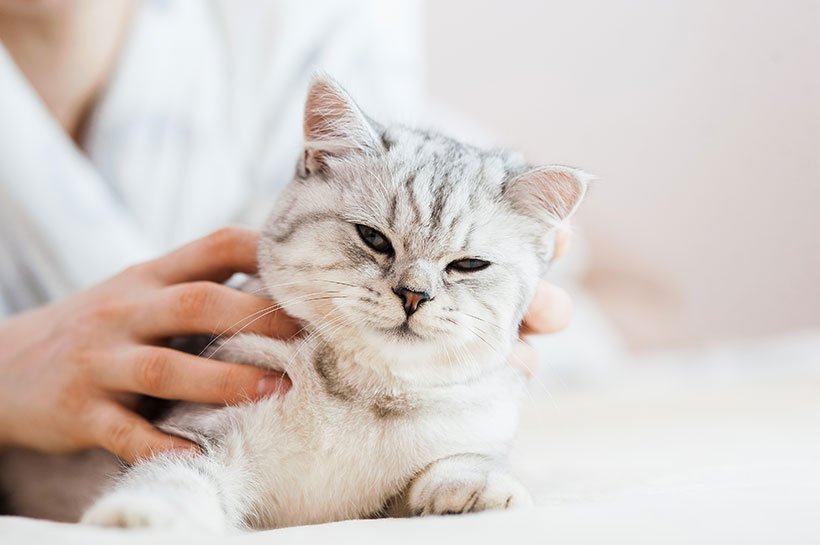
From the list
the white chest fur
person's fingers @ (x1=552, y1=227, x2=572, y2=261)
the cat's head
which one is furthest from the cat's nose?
person's fingers @ (x1=552, y1=227, x2=572, y2=261)

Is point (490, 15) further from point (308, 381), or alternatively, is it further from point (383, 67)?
point (308, 381)

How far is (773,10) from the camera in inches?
64.3

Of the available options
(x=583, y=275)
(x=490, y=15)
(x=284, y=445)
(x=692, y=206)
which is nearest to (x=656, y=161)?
(x=692, y=206)

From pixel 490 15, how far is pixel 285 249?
1862mm

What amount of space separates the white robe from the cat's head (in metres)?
0.35

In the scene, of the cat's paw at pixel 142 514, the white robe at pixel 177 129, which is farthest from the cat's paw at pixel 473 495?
the white robe at pixel 177 129

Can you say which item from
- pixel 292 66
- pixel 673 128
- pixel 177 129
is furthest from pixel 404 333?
pixel 673 128

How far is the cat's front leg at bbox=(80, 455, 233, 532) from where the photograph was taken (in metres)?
0.71

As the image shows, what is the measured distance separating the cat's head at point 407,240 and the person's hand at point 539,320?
0.04 metres

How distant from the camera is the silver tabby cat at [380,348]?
2.83ft

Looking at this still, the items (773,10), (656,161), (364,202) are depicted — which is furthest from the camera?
(656,161)

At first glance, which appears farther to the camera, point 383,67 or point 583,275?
point 583,275

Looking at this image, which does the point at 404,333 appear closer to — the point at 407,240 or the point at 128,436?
the point at 407,240

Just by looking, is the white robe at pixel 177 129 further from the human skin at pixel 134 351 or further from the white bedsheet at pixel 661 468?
the white bedsheet at pixel 661 468
